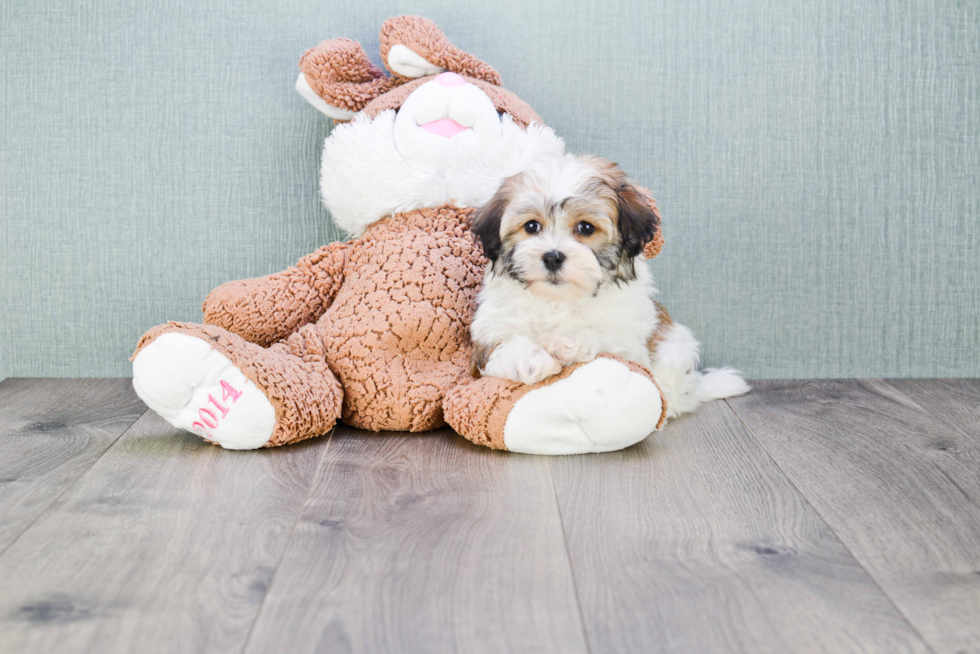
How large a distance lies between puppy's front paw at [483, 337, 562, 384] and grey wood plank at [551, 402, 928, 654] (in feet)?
0.58

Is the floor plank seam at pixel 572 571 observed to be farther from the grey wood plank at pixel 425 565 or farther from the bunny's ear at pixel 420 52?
the bunny's ear at pixel 420 52

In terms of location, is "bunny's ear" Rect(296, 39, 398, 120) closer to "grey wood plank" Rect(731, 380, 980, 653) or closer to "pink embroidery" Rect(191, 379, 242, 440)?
"pink embroidery" Rect(191, 379, 242, 440)

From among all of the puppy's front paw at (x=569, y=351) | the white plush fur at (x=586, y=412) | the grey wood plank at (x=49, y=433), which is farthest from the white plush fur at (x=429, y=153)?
the grey wood plank at (x=49, y=433)

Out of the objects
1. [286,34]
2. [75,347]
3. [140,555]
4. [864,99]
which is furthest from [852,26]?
[75,347]

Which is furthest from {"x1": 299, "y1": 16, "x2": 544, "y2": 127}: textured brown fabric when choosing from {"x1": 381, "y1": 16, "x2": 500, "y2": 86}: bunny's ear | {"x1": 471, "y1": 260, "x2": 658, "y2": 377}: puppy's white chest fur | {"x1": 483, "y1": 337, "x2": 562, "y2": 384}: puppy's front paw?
{"x1": 483, "y1": 337, "x2": 562, "y2": 384}: puppy's front paw

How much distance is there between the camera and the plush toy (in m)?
1.60

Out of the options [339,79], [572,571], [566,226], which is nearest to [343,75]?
[339,79]

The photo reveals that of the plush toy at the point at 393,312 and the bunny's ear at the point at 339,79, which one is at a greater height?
the bunny's ear at the point at 339,79

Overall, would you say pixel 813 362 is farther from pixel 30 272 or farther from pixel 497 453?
pixel 30 272

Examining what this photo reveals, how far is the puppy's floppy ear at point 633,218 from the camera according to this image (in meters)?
1.62

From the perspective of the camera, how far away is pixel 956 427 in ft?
6.18

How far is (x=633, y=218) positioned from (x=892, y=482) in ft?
2.27

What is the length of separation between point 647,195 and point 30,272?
1.72m

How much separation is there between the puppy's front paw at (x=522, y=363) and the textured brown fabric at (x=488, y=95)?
2.02 ft
